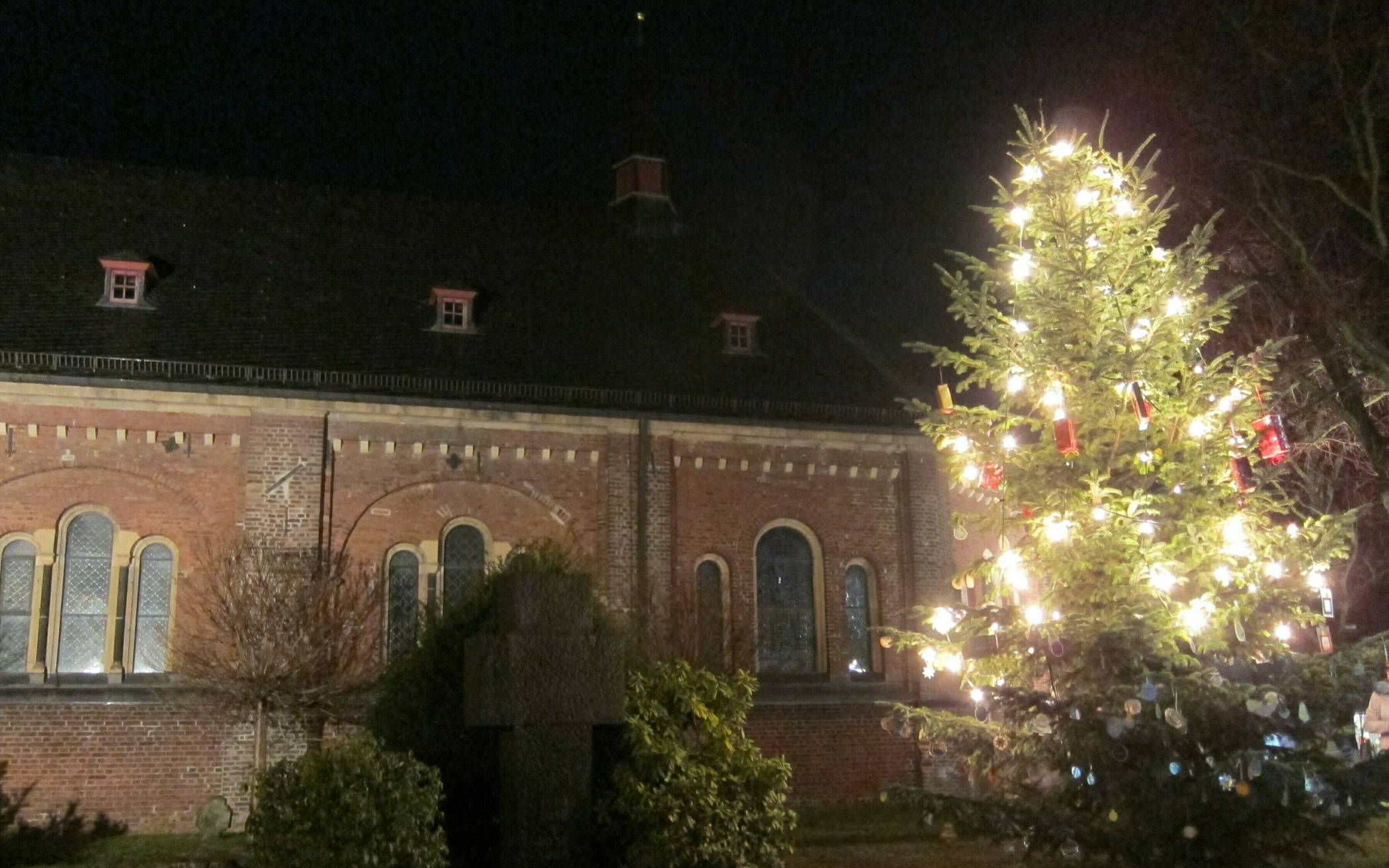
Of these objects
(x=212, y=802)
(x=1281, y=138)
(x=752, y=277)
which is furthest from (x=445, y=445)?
(x=1281, y=138)

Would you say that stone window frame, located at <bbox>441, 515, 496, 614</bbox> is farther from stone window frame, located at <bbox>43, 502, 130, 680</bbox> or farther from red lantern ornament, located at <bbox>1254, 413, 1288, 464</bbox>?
red lantern ornament, located at <bbox>1254, 413, 1288, 464</bbox>

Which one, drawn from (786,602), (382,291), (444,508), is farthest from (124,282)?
(786,602)

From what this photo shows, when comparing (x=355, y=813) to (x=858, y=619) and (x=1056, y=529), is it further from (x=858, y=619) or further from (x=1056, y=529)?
(x=858, y=619)

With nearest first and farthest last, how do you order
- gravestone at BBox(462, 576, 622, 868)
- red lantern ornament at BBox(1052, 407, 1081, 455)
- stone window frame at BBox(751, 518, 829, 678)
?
1. gravestone at BBox(462, 576, 622, 868)
2. red lantern ornament at BBox(1052, 407, 1081, 455)
3. stone window frame at BBox(751, 518, 829, 678)

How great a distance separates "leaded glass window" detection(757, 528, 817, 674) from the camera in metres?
20.8

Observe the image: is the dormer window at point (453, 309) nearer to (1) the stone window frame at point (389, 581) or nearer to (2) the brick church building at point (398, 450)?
(2) the brick church building at point (398, 450)

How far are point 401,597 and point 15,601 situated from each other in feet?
18.2

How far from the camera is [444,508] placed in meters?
19.3

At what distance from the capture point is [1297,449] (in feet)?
63.8

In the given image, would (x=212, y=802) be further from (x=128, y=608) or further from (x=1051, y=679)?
(x=1051, y=679)

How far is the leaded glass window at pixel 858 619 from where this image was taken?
21109 mm

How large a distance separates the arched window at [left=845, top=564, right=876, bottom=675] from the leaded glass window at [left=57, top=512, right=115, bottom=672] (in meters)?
12.1

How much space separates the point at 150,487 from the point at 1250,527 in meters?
15.4

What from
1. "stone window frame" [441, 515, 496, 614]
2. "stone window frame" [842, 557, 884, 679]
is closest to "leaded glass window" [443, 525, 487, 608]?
"stone window frame" [441, 515, 496, 614]
